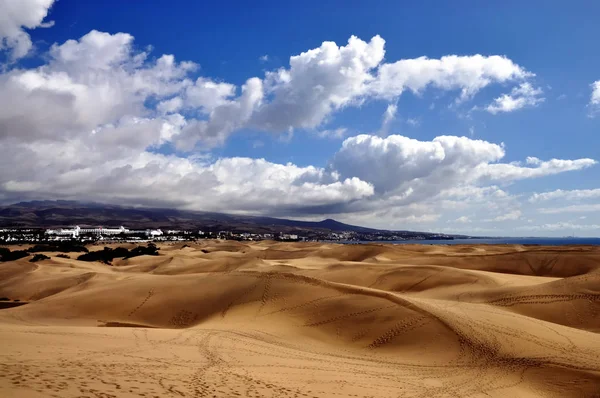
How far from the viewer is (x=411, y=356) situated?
16203 mm

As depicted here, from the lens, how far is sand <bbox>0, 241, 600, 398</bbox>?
34.2 feet

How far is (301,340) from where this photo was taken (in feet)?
60.7

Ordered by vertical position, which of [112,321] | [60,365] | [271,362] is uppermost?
[60,365]

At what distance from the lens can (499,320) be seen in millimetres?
19172

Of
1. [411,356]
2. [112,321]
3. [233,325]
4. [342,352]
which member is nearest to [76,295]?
[112,321]

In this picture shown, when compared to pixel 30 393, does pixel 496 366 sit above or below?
below

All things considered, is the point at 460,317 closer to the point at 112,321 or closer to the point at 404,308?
the point at 404,308

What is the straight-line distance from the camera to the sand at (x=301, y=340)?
10.4 metres

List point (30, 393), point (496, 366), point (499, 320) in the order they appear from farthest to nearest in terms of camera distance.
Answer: point (499, 320) < point (496, 366) < point (30, 393)

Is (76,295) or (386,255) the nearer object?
(76,295)

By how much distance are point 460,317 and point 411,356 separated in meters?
4.37

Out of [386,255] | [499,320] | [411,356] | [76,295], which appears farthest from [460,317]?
[386,255]

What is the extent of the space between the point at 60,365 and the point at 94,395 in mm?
2730

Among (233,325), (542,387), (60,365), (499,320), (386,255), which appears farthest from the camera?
(386,255)
